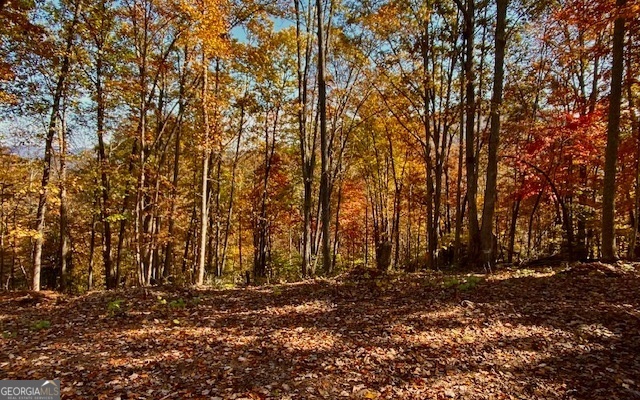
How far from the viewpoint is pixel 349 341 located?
17.9 ft

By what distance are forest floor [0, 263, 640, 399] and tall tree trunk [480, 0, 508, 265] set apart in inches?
64.5

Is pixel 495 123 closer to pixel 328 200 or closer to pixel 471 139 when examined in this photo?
pixel 471 139

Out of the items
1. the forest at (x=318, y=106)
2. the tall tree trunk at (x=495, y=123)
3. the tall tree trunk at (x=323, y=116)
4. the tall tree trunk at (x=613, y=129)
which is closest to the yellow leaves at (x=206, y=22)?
the forest at (x=318, y=106)

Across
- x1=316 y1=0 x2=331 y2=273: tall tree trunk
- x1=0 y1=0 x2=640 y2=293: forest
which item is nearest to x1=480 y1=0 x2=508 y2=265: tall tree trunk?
x1=0 y1=0 x2=640 y2=293: forest

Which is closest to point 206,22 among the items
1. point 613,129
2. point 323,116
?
point 323,116

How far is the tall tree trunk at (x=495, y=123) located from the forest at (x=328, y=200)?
0.22 ft

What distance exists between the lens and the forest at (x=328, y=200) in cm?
462

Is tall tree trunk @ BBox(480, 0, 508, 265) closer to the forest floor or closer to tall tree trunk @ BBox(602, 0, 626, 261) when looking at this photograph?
the forest floor

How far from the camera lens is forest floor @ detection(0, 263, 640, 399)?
4.18 meters

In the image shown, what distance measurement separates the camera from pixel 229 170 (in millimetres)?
21922

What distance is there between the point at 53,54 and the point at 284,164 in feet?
49.0

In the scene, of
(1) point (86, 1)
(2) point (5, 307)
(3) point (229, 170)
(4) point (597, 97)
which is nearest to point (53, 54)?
(1) point (86, 1)

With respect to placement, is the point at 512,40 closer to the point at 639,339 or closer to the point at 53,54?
the point at 639,339

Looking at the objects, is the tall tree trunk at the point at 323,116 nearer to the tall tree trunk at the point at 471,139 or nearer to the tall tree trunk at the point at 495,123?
the tall tree trunk at the point at 471,139
